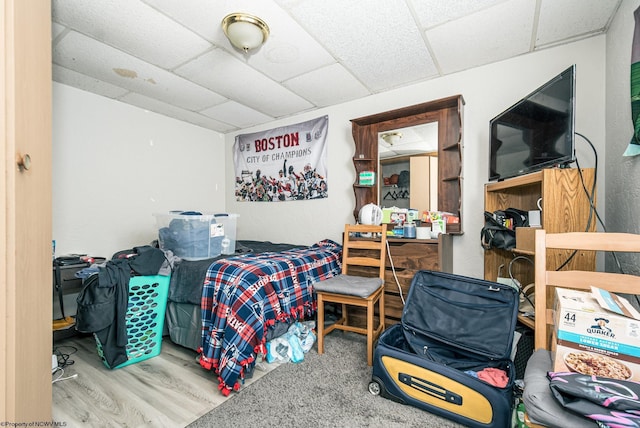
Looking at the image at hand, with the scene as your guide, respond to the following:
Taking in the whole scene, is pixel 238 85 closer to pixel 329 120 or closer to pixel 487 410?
pixel 329 120

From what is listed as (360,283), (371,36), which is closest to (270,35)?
(371,36)

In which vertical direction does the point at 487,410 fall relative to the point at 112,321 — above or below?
below

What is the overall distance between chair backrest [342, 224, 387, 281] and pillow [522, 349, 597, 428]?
1243 millimetres

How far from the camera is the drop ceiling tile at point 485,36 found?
1.74 meters

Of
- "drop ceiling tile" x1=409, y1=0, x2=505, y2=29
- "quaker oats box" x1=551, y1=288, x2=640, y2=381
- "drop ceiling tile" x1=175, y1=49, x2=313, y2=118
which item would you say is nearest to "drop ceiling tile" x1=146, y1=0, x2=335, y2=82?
"drop ceiling tile" x1=175, y1=49, x2=313, y2=118

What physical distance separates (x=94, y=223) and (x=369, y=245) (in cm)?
266

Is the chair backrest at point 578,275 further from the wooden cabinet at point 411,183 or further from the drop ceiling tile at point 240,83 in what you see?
the drop ceiling tile at point 240,83

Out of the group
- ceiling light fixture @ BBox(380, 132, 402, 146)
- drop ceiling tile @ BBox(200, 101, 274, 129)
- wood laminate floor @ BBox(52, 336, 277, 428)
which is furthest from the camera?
drop ceiling tile @ BBox(200, 101, 274, 129)

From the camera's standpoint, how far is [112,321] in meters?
1.74

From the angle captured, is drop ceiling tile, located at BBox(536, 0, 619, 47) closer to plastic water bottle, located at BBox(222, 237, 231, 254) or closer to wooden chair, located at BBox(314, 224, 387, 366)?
wooden chair, located at BBox(314, 224, 387, 366)

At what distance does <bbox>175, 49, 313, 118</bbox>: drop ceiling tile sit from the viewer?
90.0 inches

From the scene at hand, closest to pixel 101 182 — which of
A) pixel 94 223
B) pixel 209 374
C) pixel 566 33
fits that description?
pixel 94 223

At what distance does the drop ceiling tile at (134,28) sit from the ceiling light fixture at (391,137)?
5.56ft

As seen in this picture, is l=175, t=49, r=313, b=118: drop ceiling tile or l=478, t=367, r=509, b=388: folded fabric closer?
l=478, t=367, r=509, b=388: folded fabric
